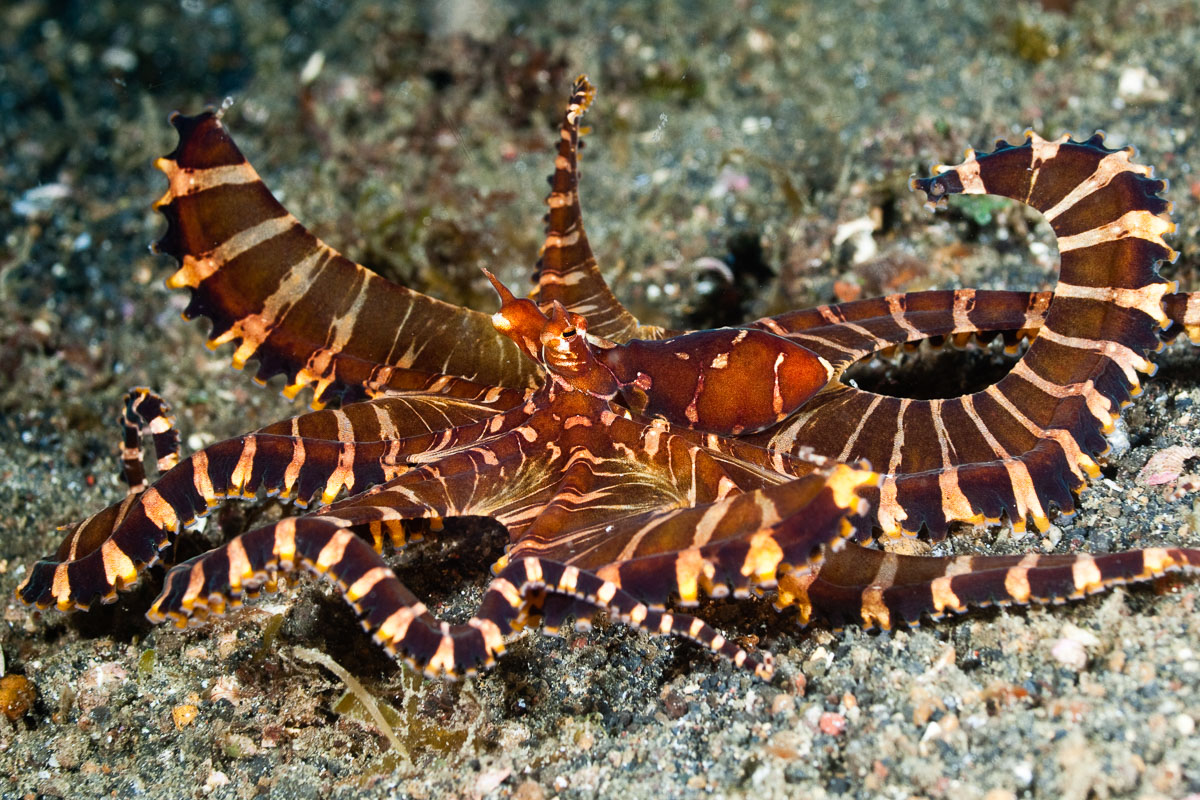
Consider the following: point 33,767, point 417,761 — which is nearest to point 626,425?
point 417,761

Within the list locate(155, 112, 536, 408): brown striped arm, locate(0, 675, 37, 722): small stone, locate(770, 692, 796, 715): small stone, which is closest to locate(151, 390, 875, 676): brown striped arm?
locate(770, 692, 796, 715): small stone

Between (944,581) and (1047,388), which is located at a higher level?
(1047,388)

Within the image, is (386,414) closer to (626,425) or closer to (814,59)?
(626,425)

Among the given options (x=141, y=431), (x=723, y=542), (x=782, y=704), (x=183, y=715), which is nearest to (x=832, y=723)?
(x=782, y=704)

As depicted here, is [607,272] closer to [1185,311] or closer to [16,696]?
[1185,311]

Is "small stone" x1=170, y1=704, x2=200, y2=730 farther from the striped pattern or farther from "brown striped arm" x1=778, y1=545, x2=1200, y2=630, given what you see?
"brown striped arm" x1=778, y1=545, x2=1200, y2=630

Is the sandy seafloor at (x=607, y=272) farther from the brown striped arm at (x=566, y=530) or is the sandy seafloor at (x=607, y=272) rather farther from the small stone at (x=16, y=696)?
the brown striped arm at (x=566, y=530)
